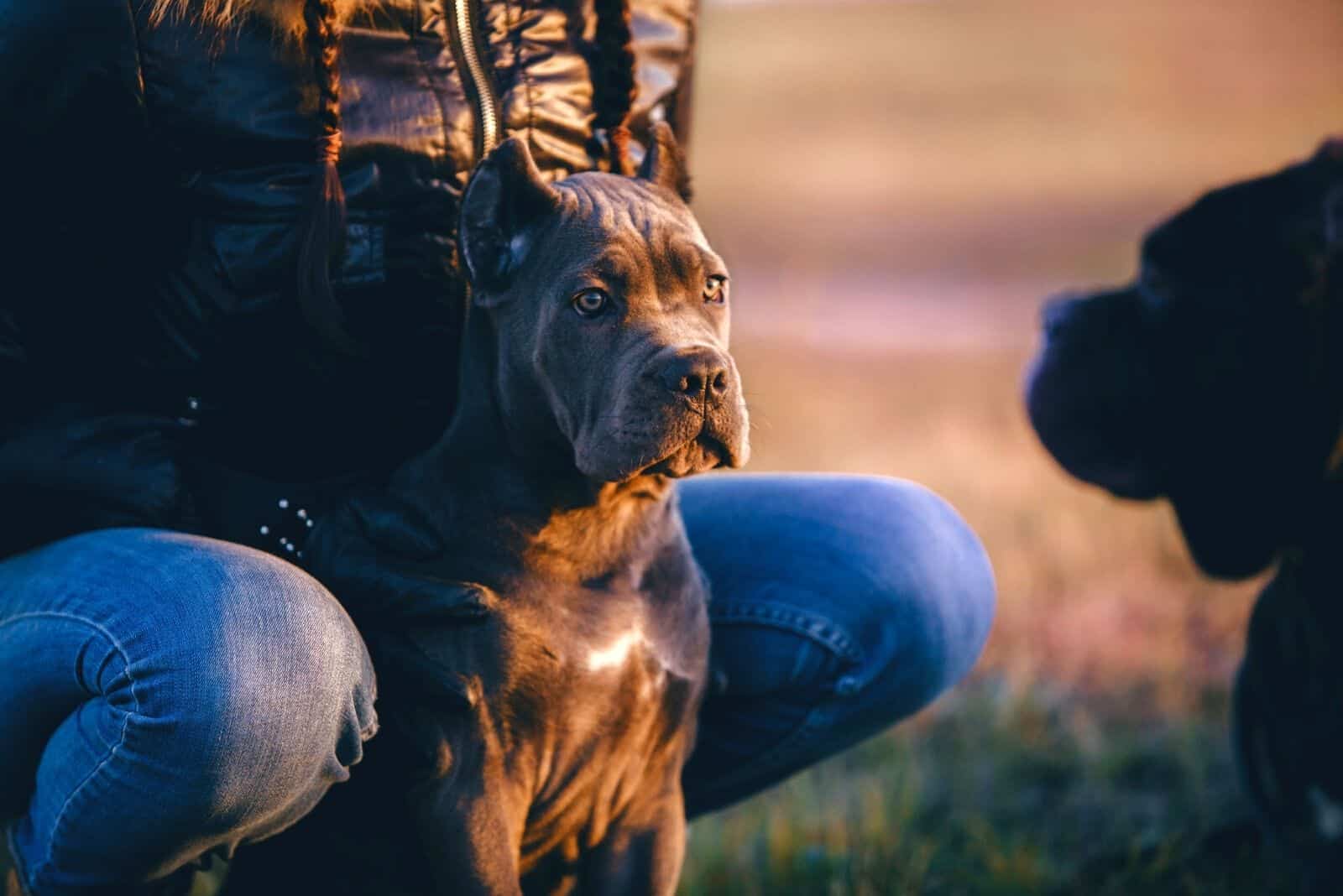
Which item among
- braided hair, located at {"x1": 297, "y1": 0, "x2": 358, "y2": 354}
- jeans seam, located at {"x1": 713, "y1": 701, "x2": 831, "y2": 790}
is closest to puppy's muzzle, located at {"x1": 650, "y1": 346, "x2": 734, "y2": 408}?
braided hair, located at {"x1": 297, "y1": 0, "x2": 358, "y2": 354}

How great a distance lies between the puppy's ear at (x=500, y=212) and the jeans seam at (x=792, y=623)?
740 millimetres

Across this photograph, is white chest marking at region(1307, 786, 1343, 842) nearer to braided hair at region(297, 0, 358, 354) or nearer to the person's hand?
the person's hand

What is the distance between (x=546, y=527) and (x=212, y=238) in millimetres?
574

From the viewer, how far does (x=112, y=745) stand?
159 centimetres

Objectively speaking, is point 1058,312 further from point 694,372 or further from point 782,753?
point 694,372


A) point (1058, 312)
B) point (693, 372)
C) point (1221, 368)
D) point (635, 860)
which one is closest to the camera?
point (693, 372)

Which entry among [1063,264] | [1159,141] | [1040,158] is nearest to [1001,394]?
[1063,264]

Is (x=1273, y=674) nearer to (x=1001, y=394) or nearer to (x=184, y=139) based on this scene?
(x=184, y=139)

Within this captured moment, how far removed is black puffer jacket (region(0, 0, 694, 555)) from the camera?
5.60 ft

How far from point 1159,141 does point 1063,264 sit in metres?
2.75

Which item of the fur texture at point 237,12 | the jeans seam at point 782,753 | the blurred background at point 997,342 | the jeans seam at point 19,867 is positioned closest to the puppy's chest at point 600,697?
the jeans seam at point 782,753

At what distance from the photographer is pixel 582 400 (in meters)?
1.62

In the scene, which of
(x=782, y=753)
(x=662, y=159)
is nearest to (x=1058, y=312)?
(x=782, y=753)

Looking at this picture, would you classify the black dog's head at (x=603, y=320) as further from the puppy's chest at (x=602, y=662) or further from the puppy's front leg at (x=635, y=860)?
the puppy's front leg at (x=635, y=860)
